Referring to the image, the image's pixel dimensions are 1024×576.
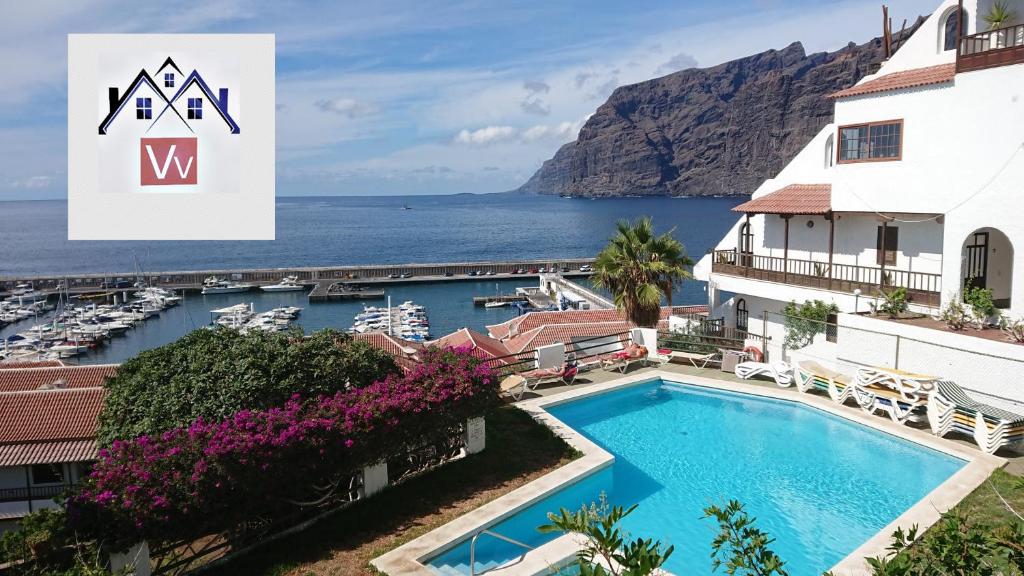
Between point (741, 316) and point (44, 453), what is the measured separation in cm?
1931

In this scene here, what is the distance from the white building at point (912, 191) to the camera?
14.8 meters

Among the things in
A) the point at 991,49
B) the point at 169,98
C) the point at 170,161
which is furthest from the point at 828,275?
the point at 169,98

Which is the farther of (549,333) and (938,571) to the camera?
(549,333)

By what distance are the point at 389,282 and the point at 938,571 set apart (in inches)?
3103

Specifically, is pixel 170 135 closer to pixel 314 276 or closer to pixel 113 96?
pixel 113 96

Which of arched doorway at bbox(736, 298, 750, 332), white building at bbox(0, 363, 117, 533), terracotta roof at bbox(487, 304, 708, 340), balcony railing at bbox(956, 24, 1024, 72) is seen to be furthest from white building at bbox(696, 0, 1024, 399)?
white building at bbox(0, 363, 117, 533)

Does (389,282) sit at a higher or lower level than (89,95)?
lower

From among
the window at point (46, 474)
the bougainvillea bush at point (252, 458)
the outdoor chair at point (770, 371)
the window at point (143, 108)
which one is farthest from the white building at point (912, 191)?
the window at point (46, 474)

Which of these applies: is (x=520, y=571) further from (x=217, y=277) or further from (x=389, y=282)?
(x=217, y=277)

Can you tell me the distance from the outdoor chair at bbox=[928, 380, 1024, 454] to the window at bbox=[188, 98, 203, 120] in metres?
14.8

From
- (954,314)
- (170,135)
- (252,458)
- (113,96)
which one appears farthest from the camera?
(954,314)

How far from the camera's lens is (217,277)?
263 ft

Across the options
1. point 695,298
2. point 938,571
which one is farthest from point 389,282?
point 938,571

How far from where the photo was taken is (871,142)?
58.5ft
